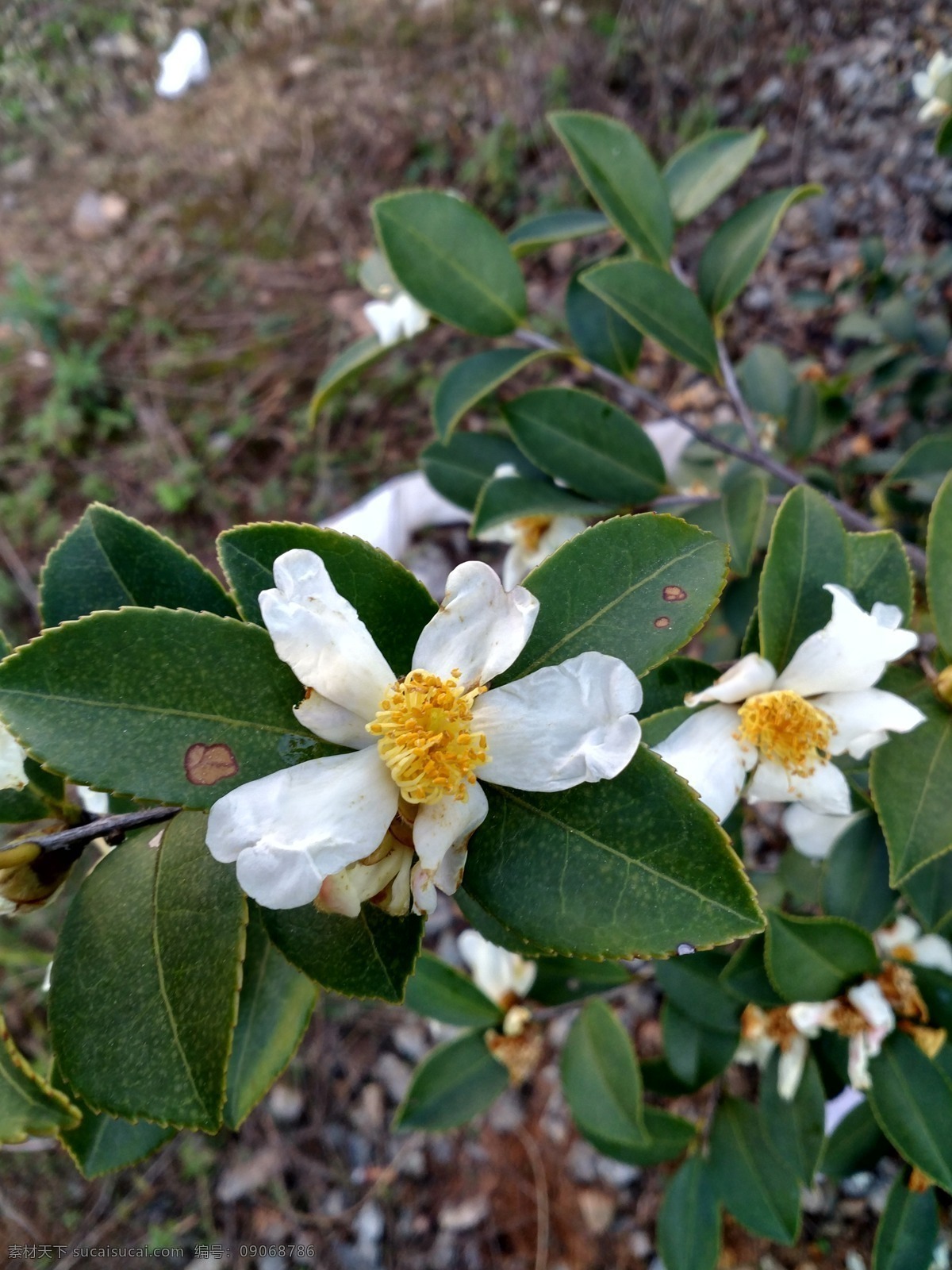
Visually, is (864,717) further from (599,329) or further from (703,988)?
(599,329)

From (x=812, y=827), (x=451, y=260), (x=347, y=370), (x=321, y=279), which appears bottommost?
(x=812, y=827)

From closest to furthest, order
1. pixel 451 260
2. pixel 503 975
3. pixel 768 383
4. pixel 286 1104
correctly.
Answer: pixel 451 260 → pixel 503 975 → pixel 768 383 → pixel 286 1104

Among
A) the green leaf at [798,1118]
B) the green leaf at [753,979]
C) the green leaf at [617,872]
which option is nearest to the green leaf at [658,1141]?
the green leaf at [798,1118]

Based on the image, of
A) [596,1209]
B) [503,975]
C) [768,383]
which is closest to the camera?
[503,975]

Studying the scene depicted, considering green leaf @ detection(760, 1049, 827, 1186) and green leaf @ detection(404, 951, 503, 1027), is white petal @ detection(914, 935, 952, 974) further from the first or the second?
green leaf @ detection(404, 951, 503, 1027)

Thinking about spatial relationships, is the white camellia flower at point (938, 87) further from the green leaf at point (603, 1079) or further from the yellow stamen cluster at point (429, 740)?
the green leaf at point (603, 1079)

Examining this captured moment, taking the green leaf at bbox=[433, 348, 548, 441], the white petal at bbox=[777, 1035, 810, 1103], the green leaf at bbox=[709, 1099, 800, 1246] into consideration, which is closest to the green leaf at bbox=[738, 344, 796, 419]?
the green leaf at bbox=[433, 348, 548, 441]

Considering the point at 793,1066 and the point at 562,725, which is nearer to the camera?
the point at 562,725

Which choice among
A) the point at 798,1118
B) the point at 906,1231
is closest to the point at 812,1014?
the point at 798,1118
